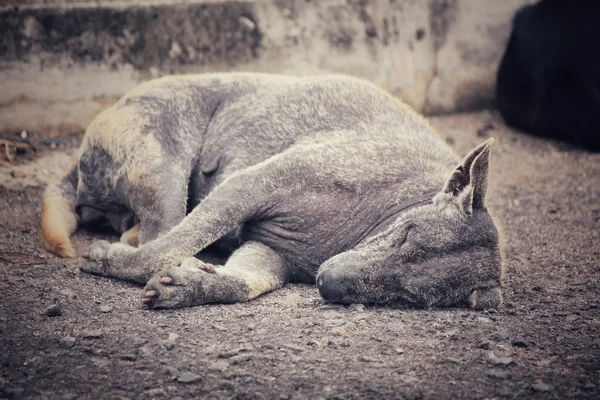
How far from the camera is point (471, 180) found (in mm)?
3482

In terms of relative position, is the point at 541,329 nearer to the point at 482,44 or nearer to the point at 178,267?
the point at 178,267

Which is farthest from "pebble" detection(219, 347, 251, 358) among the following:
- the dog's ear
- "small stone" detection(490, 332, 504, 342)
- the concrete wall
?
A: the concrete wall

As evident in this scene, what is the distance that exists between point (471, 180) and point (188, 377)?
1642 mm

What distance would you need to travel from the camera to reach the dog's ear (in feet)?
11.3

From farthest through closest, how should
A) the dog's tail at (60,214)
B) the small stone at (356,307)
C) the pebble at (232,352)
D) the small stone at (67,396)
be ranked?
the dog's tail at (60,214) → the small stone at (356,307) → the pebble at (232,352) → the small stone at (67,396)

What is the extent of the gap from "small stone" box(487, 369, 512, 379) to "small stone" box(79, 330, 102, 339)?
167cm

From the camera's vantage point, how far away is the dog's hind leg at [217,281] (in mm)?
3436

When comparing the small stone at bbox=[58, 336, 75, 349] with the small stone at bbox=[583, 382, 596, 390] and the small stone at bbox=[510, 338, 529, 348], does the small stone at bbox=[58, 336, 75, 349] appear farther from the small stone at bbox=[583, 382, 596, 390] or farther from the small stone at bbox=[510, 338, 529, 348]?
the small stone at bbox=[583, 382, 596, 390]

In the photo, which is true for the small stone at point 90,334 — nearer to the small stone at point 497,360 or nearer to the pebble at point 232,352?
the pebble at point 232,352

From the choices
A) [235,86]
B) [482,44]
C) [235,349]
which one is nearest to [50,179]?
[235,86]

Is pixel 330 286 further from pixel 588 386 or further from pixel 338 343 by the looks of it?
pixel 588 386

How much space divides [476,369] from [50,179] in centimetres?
361

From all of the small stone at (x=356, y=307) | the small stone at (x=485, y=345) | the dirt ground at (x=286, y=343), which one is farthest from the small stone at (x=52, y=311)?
the small stone at (x=485, y=345)

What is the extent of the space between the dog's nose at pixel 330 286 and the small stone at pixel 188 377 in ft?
2.95
